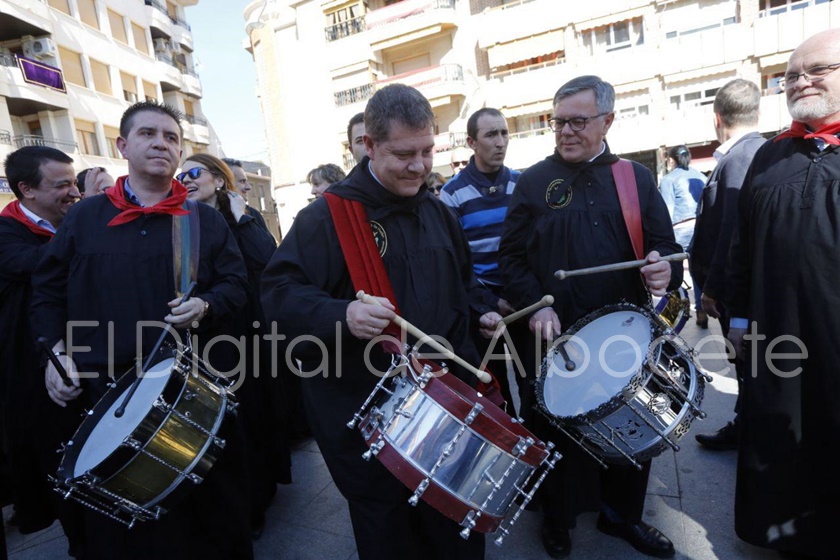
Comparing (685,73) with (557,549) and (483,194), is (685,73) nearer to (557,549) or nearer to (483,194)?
(483,194)

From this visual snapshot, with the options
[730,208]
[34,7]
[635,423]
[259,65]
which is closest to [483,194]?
[730,208]

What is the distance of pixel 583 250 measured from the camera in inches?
95.7

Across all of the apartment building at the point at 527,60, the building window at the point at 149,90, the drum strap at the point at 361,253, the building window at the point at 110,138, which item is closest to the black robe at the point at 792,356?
the drum strap at the point at 361,253

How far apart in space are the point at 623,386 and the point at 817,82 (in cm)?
148

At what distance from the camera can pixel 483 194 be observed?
134 inches

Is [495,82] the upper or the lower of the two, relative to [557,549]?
upper

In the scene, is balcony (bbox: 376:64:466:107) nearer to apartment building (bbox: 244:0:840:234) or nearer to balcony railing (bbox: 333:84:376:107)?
apartment building (bbox: 244:0:840:234)

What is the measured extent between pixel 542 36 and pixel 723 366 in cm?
1830

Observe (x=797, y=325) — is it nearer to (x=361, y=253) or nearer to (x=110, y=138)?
(x=361, y=253)

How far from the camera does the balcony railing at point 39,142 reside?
55.9ft

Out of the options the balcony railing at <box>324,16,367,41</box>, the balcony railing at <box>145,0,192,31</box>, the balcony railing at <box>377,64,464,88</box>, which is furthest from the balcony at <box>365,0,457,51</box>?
the balcony railing at <box>145,0,192,31</box>

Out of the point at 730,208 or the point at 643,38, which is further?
the point at 643,38

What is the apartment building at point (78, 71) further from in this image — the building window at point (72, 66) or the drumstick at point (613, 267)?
the drumstick at point (613, 267)

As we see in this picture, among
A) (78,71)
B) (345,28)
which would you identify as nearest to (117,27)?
(78,71)
